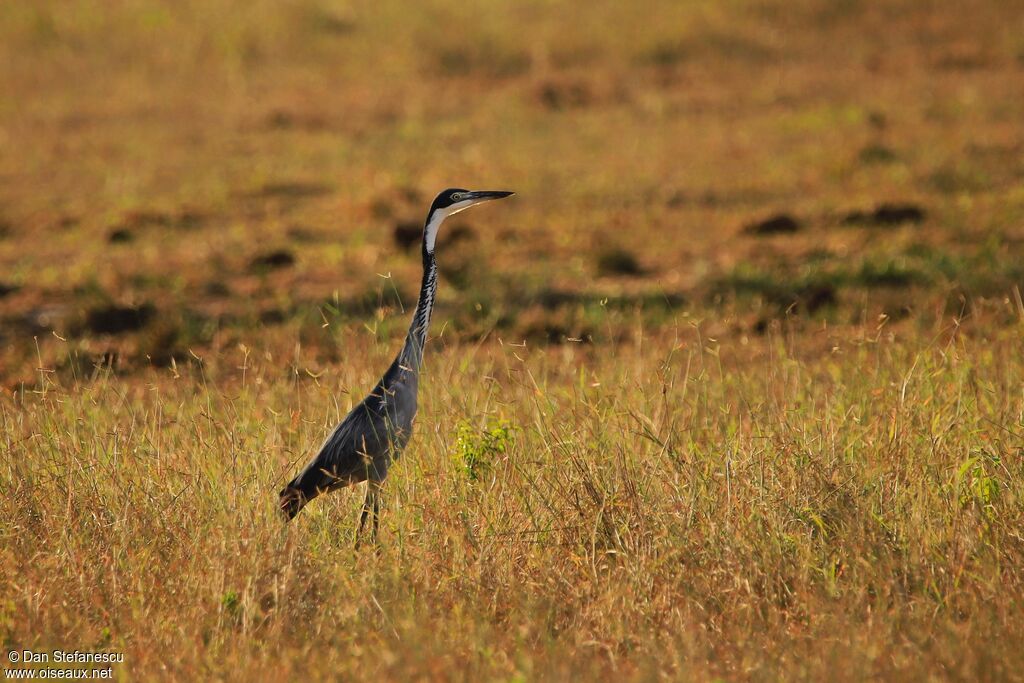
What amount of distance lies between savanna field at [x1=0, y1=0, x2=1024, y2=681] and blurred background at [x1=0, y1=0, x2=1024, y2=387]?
75 mm

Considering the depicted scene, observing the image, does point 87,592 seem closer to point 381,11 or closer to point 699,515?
point 699,515

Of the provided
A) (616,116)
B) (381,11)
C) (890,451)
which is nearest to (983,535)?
(890,451)

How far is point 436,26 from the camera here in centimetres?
2273

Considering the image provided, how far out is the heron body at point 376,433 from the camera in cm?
504

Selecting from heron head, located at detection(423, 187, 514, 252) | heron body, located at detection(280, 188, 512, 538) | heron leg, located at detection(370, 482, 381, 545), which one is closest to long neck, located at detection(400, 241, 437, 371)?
heron body, located at detection(280, 188, 512, 538)

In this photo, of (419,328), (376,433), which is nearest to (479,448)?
(376,433)

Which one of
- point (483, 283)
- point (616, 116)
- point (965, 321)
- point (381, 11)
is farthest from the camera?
point (381, 11)

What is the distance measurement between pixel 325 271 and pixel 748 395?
18.3ft

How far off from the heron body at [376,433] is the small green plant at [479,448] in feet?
0.78

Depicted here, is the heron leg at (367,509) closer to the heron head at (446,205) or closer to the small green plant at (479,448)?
the small green plant at (479,448)

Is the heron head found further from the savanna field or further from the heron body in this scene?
the savanna field

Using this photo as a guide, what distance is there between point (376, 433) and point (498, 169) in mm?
10061

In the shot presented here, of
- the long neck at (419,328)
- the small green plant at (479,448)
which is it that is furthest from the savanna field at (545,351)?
the long neck at (419,328)

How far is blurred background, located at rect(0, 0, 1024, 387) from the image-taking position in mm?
9375
